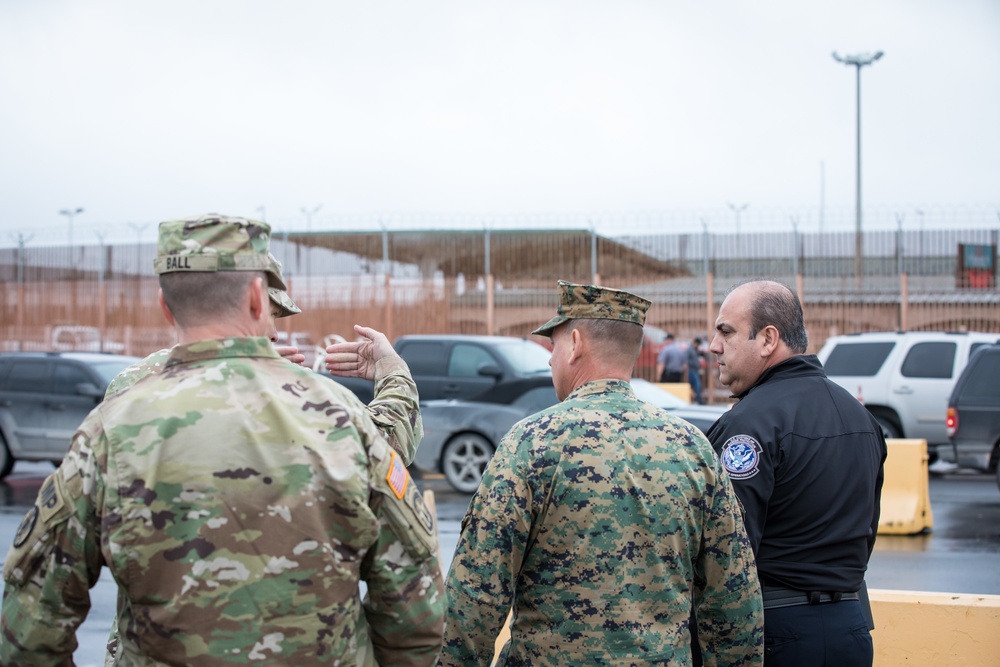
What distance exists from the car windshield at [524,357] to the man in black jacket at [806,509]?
8723mm

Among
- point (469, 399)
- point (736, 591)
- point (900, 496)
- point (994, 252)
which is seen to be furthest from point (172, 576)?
point (994, 252)

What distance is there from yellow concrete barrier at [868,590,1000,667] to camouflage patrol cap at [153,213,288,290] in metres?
3.19

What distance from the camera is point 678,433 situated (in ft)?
8.95

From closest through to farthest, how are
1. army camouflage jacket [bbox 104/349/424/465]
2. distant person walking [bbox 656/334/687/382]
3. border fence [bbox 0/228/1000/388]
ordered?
army camouflage jacket [bbox 104/349/424/465] < distant person walking [bbox 656/334/687/382] < border fence [bbox 0/228/1000/388]

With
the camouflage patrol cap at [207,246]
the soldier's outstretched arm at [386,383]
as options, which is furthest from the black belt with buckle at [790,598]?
the camouflage patrol cap at [207,246]

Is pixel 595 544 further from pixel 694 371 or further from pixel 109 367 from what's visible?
pixel 694 371

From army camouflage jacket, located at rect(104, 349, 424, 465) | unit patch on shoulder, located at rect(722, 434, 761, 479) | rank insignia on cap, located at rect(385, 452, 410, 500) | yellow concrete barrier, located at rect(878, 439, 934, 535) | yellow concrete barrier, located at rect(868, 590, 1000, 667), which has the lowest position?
yellow concrete barrier, located at rect(878, 439, 934, 535)

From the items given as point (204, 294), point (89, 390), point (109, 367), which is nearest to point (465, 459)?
point (89, 390)

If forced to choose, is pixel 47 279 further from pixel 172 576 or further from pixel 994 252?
pixel 172 576

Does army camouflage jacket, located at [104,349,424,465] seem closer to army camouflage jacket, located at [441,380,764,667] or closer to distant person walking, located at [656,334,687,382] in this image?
army camouflage jacket, located at [441,380,764,667]

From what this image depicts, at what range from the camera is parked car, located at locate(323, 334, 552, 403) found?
39.3 ft

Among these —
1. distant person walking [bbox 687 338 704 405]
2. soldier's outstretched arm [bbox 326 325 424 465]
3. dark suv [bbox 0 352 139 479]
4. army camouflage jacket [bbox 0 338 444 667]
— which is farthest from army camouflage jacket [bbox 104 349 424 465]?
distant person walking [bbox 687 338 704 405]

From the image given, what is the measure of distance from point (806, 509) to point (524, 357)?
932 centimetres

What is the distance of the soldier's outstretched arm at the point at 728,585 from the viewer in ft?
8.89
